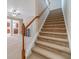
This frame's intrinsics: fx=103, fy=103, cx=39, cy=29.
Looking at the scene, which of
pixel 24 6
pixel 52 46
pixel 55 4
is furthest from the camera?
pixel 55 4

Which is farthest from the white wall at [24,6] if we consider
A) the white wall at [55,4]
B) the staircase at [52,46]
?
the white wall at [55,4]

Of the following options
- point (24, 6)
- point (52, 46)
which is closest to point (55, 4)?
point (24, 6)

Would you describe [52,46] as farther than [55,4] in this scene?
No

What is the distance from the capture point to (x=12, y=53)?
3080mm

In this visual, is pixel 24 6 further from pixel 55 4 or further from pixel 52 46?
pixel 55 4

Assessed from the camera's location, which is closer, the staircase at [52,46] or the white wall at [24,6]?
the staircase at [52,46]

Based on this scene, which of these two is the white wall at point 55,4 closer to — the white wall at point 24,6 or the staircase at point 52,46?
the staircase at point 52,46

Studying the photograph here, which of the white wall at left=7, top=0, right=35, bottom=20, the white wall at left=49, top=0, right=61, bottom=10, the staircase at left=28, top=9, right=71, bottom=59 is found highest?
the white wall at left=49, top=0, right=61, bottom=10

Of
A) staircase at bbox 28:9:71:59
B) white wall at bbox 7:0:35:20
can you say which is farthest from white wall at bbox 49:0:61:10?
white wall at bbox 7:0:35:20

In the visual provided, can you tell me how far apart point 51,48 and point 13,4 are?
7.12 ft

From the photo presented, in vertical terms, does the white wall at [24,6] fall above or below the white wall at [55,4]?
below

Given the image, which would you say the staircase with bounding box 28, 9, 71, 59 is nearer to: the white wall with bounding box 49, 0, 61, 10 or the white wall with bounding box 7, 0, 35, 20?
the white wall with bounding box 7, 0, 35, 20
